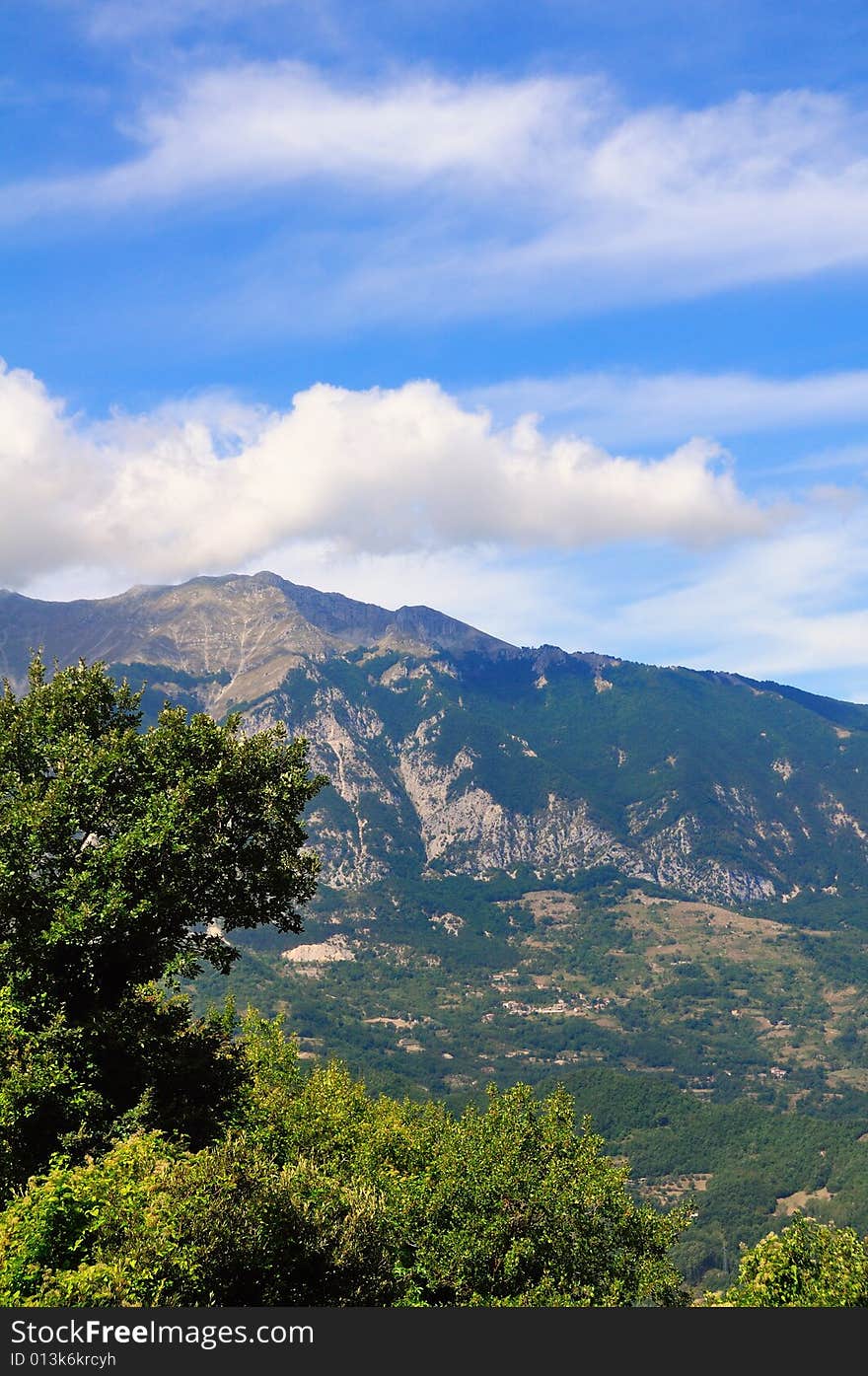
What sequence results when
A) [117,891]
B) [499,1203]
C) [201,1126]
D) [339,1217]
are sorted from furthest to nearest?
[201,1126] → [499,1203] → [117,891] → [339,1217]

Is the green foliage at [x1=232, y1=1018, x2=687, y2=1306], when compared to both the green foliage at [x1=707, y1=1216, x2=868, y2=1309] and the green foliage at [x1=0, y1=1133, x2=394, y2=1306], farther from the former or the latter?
the green foliage at [x1=0, y1=1133, x2=394, y2=1306]

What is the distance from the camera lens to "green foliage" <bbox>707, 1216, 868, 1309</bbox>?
3556 centimetres

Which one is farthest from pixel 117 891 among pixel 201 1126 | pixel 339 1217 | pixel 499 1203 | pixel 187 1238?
pixel 499 1203

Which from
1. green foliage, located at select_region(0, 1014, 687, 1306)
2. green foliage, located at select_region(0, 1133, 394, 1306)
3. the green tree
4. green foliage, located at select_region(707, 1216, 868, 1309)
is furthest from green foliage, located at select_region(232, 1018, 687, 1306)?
green foliage, located at select_region(0, 1133, 394, 1306)

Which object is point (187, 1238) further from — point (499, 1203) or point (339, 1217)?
point (499, 1203)

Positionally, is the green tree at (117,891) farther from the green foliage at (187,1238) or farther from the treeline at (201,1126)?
the green foliage at (187,1238)

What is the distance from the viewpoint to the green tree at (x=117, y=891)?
40.4 meters

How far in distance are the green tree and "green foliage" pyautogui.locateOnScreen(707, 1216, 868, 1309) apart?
22392 millimetres

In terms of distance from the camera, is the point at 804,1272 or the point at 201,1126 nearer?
the point at 804,1272

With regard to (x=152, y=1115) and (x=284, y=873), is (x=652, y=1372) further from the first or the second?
(x=284, y=873)

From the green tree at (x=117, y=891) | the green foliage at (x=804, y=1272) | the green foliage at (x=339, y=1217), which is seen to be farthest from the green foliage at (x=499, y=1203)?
the green tree at (x=117, y=891)

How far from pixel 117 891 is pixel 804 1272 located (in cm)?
2881

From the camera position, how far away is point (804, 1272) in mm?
37438

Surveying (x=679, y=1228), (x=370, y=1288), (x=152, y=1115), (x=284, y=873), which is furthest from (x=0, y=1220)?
(x=679, y=1228)
